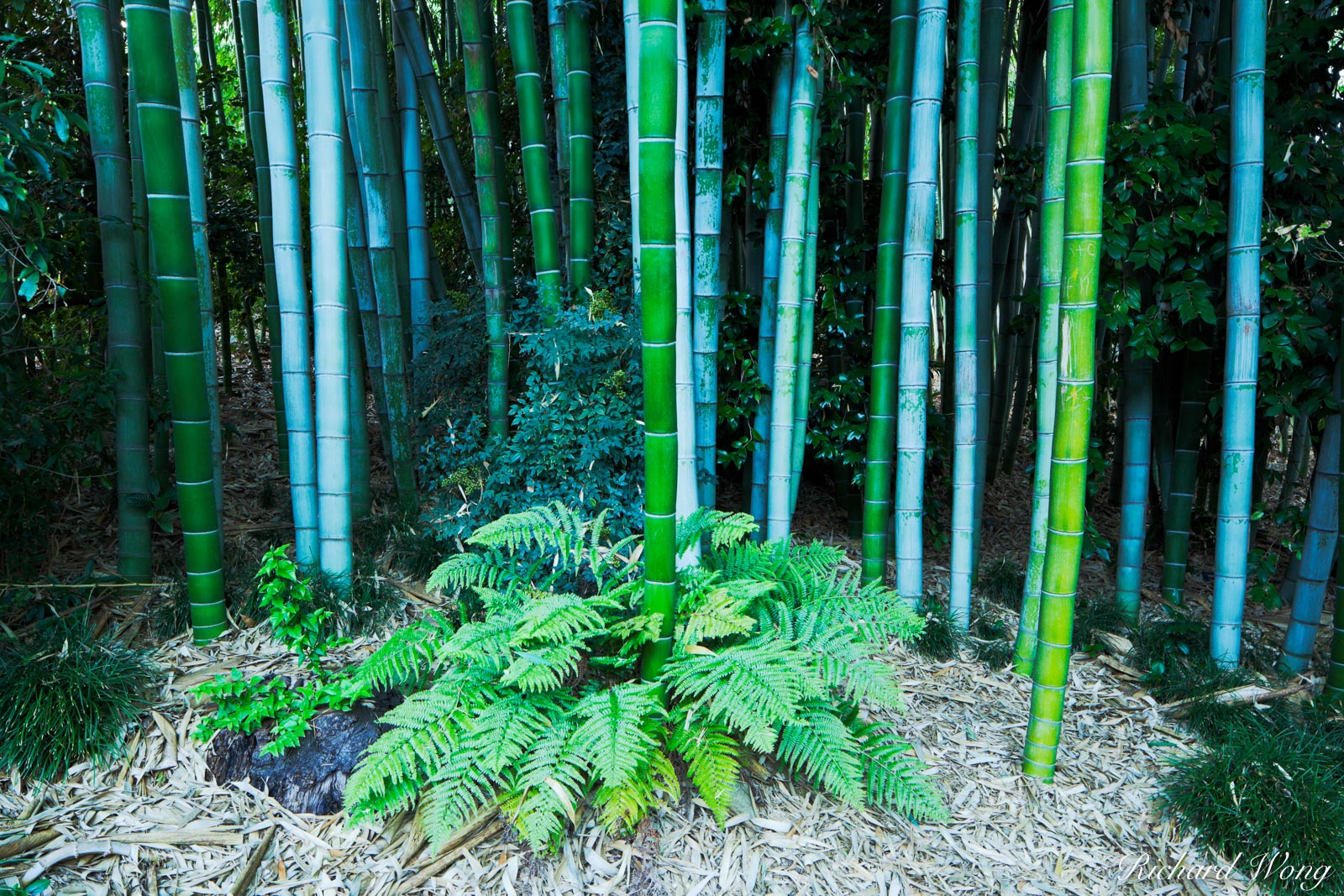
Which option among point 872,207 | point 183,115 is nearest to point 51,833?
point 183,115

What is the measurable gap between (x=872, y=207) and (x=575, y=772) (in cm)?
299

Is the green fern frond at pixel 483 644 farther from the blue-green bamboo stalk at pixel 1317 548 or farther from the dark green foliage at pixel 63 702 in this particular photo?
the blue-green bamboo stalk at pixel 1317 548

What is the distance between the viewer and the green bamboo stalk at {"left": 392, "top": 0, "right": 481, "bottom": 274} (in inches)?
134

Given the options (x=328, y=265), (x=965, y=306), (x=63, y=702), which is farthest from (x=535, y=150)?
(x=63, y=702)

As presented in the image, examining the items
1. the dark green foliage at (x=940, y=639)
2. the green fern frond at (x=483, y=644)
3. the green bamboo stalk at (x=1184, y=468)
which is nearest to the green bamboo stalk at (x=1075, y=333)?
the dark green foliage at (x=940, y=639)

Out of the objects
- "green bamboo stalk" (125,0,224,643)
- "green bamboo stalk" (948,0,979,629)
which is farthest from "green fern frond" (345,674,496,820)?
"green bamboo stalk" (948,0,979,629)

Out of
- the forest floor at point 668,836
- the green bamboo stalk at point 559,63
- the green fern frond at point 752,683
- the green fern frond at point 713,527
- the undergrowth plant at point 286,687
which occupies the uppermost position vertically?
the green bamboo stalk at point 559,63

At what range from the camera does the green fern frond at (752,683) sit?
168 centimetres

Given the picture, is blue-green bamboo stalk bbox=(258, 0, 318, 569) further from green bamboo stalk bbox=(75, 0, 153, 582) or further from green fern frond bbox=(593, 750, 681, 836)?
green fern frond bbox=(593, 750, 681, 836)

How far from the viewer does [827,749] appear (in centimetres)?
182

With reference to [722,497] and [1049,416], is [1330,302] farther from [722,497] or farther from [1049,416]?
[722,497]

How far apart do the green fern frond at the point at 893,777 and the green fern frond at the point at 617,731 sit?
0.51 metres

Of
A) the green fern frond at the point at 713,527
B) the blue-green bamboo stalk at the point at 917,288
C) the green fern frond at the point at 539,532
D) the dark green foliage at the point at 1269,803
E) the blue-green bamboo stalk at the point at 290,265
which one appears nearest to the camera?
the dark green foliage at the point at 1269,803

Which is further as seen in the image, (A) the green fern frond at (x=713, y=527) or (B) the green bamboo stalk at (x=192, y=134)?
(B) the green bamboo stalk at (x=192, y=134)
